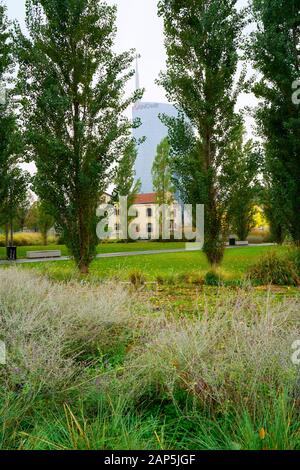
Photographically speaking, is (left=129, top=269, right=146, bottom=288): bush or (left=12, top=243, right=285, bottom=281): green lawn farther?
(left=12, top=243, right=285, bottom=281): green lawn

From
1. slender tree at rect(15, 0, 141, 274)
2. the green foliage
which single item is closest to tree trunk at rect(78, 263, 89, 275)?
slender tree at rect(15, 0, 141, 274)

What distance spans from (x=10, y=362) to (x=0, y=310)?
180cm

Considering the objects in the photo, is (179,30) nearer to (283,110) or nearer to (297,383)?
(283,110)

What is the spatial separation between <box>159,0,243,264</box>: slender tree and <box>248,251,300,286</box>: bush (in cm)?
101

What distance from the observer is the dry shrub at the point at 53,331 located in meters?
3.45

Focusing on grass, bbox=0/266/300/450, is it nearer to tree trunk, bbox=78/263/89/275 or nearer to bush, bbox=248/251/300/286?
bush, bbox=248/251/300/286

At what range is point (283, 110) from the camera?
443 inches

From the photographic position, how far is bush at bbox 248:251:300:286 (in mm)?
10484

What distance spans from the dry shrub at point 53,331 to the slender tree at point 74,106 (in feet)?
16.4

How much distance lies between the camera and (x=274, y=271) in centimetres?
1076

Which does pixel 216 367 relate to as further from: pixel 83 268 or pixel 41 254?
pixel 41 254

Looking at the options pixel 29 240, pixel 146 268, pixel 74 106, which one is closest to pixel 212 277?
pixel 146 268

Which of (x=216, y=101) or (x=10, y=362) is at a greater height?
(x=216, y=101)
